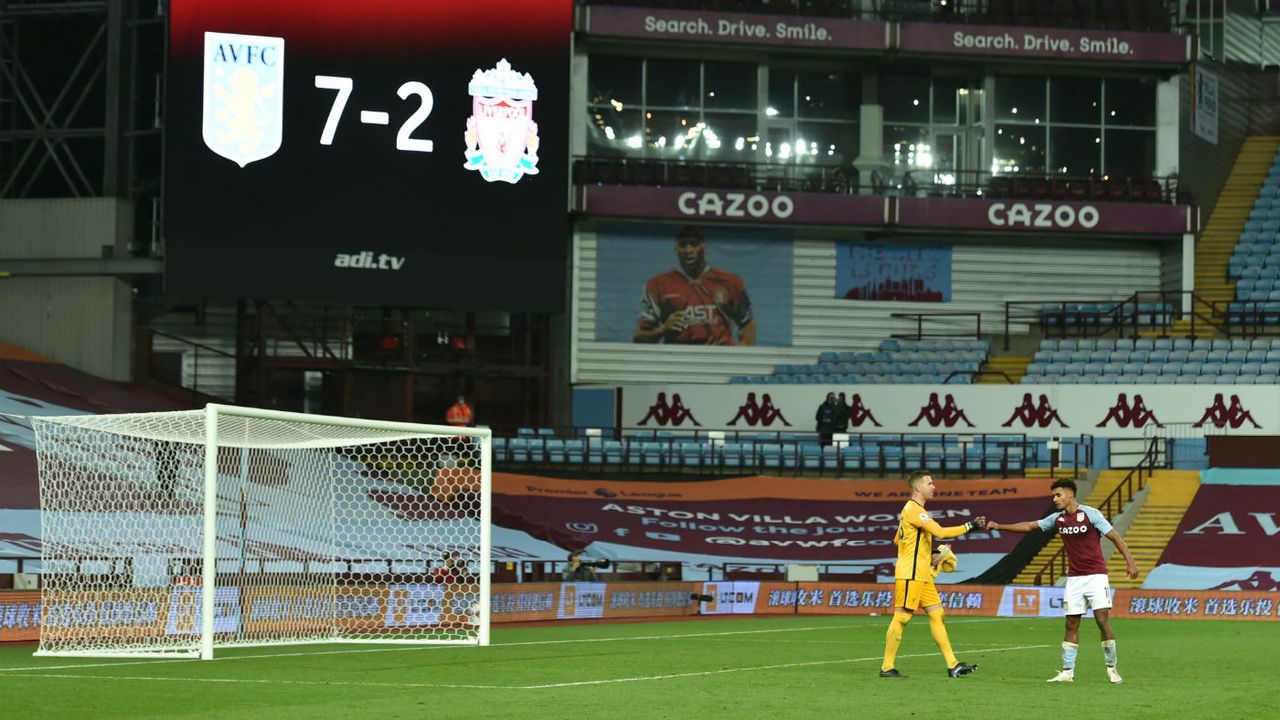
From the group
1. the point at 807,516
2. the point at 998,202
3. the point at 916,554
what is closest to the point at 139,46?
the point at 807,516

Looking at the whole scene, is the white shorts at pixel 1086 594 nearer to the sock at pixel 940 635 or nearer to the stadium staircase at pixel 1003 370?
the sock at pixel 940 635

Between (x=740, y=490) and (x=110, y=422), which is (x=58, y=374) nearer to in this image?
(x=740, y=490)

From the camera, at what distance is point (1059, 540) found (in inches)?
1382

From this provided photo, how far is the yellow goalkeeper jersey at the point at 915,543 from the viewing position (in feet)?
50.2

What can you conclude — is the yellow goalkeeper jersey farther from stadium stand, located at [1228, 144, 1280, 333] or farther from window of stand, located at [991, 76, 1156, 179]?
window of stand, located at [991, 76, 1156, 179]

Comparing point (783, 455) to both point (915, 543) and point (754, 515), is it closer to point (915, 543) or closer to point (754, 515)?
point (754, 515)

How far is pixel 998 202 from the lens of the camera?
4338cm

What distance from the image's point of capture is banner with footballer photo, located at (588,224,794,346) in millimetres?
43750

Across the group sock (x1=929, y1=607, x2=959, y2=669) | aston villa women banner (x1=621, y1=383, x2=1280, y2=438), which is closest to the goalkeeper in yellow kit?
sock (x1=929, y1=607, x2=959, y2=669)

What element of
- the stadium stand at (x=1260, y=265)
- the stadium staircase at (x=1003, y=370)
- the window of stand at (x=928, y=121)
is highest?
the window of stand at (x=928, y=121)

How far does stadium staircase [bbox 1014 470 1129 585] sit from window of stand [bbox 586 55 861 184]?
11.0 meters

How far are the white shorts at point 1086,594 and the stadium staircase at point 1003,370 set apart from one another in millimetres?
26748

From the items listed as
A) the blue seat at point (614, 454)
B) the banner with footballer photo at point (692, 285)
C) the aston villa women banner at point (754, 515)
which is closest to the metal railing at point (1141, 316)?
the banner with footballer photo at point (692, 285)

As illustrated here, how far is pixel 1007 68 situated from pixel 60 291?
23.5 m
